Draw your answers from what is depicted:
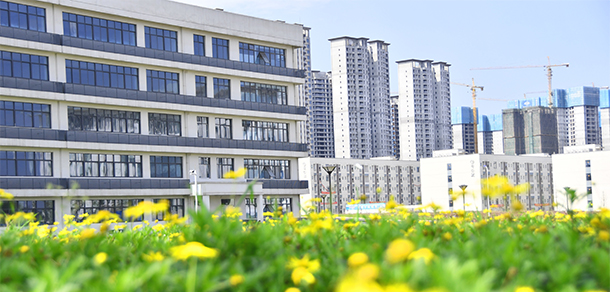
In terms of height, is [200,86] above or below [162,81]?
below

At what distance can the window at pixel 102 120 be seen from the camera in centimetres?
4153

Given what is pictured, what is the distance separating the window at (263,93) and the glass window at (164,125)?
5.83 m

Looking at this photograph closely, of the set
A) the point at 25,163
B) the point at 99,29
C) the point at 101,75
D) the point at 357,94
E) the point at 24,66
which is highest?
the point at 357,94

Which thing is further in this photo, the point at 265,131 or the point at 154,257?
the point at 265,131

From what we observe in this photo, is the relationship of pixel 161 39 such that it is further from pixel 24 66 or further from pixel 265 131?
pixel 265 131

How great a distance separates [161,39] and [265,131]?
10.5 m

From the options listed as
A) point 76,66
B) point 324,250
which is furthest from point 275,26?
point 324,250

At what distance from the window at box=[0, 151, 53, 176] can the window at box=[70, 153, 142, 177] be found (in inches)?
59.5

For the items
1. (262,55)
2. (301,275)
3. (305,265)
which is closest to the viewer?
(301,275)

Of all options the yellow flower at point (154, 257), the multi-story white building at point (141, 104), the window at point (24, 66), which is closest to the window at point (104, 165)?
the multi-story white building at point (141, 104)

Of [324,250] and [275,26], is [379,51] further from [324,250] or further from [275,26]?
[324,250]

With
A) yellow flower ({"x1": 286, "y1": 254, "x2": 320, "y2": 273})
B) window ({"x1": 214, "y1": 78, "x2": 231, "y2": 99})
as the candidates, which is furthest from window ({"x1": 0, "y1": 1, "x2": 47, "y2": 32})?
yellow flower ({"x1": 286, "y1": 254, "x2": 320, "y2": 273})

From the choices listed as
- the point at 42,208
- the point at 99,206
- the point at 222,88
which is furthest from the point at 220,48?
the point at 42,208

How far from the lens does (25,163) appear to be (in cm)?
3919
